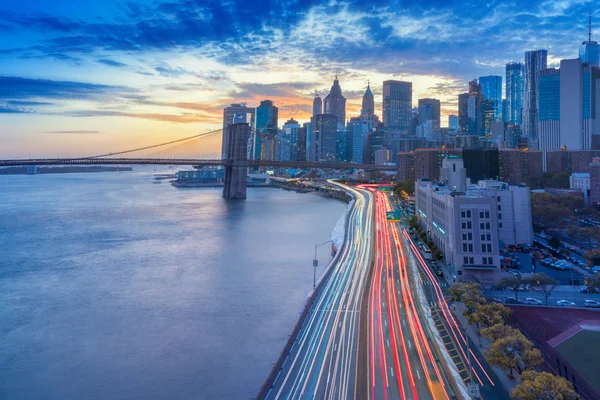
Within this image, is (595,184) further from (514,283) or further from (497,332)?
(497,332)

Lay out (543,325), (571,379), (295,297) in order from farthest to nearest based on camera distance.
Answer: (295,297) < (543,325) < (571,379)

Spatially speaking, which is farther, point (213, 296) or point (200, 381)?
point (213, 296)

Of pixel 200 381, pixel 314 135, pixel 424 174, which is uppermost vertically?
pixel 314 135

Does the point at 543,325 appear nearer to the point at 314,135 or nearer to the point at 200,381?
the point at 200,381

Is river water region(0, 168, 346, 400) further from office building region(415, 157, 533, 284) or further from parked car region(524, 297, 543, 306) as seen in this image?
parked car region(524, 297, 543, 306)

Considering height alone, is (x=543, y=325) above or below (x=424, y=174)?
below

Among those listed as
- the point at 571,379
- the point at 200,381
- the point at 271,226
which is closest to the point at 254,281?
the point at 200,381

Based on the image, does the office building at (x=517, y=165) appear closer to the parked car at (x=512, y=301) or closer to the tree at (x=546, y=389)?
the parked car at (x=512, y=301)
